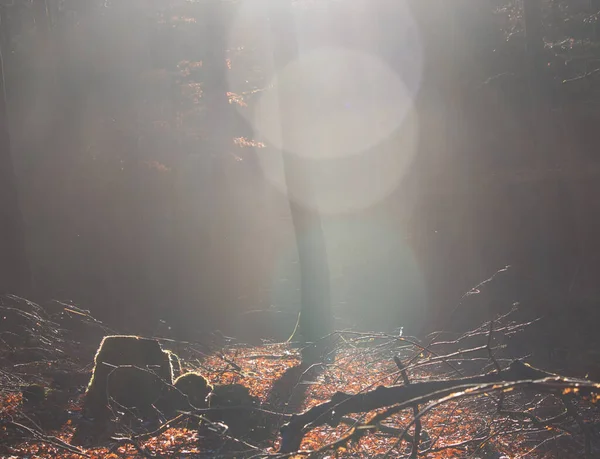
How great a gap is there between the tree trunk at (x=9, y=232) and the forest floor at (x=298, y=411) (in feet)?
8.41

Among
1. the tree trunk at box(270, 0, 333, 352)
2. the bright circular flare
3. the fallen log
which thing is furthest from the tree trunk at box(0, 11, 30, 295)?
the fallen log

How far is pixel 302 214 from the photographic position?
39.6ft

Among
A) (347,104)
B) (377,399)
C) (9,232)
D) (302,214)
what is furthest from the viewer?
(347,104)

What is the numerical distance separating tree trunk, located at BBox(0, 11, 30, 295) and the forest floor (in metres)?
2.56

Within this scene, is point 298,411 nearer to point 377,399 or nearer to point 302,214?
point 377,399

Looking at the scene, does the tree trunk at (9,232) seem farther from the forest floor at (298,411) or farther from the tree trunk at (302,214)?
the tree trunk at (302,214)

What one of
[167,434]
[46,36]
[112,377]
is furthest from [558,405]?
[46,36]

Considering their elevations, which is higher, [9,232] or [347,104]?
[347,104]

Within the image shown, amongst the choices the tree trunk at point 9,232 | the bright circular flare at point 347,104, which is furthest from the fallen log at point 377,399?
the bright circular flare at point 347,104

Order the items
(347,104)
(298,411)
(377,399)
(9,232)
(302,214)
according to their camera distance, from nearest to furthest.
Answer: (377,399) → (298,411) → (302,214) → (9,232) → (347,104)

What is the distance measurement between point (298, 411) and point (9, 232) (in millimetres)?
9360

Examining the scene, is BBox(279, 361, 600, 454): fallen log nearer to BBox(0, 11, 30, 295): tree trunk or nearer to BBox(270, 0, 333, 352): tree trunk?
BBox(270, 0, 333, 352): tree trunk

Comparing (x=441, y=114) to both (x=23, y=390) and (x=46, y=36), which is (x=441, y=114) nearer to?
(x=23, y=390)

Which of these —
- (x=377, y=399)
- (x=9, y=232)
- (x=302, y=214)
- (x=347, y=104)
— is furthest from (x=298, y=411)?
(x=347, y=104)
